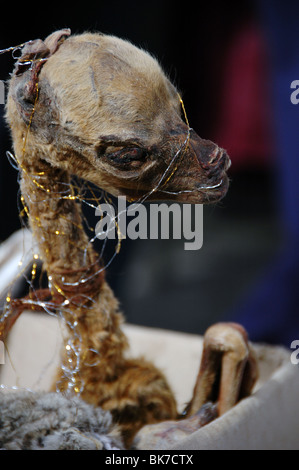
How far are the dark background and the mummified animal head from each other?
1.3 inches

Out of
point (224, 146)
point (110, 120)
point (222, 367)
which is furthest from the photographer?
point (224, 146)

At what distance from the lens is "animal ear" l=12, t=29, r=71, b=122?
1.59 ft

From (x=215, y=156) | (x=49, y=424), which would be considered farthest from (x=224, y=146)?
(x=49, y=424)

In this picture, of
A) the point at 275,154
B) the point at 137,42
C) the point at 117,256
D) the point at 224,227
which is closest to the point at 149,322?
the point at 224,227

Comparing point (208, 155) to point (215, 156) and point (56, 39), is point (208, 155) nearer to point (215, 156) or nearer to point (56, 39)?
point (215, 156)

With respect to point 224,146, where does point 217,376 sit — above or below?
below

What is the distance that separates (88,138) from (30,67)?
8 cm

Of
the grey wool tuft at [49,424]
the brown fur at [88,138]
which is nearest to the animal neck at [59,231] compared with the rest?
the brown fur at [88,138]

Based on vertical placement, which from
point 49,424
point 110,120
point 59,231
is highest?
point 110,120

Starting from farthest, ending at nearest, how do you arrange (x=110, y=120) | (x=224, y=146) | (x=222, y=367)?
(x=224, y=146)
(x=222, y=367)
(x=110, y=120)

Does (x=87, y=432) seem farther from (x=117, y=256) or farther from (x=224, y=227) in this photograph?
(x=224, y=227)

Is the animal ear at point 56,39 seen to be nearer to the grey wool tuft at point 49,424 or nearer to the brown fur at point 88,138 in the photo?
the brown fur at point 88,138

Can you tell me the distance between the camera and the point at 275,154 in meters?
1.19

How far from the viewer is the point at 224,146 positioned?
771mm
